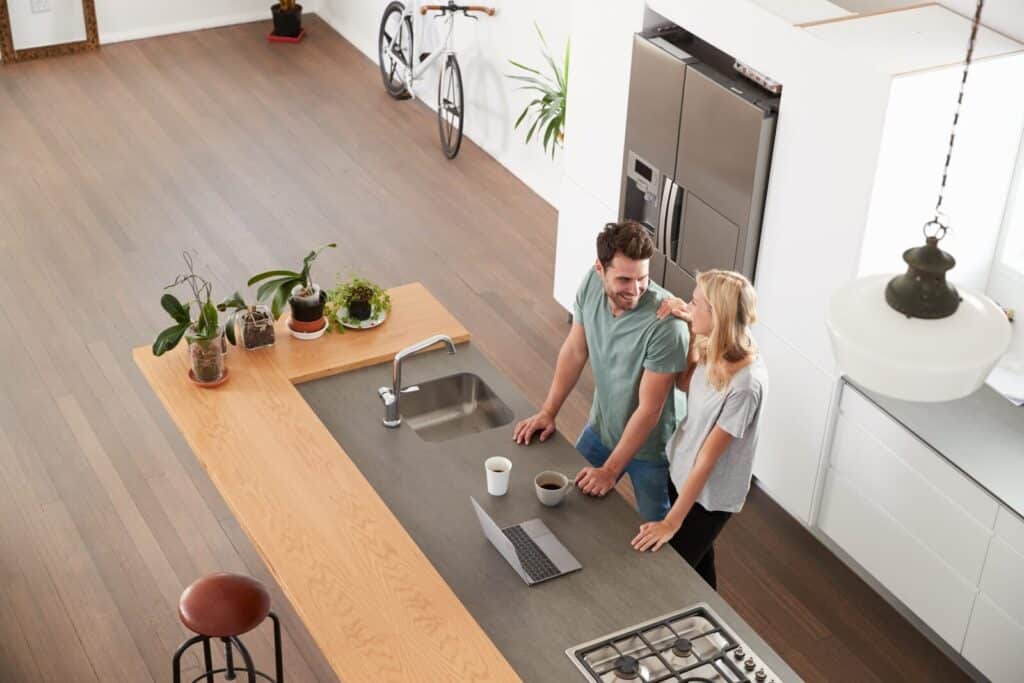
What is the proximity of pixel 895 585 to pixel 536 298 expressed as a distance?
2.79m

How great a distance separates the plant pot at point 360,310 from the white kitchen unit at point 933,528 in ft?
6.03

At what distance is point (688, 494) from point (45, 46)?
734 centimetres

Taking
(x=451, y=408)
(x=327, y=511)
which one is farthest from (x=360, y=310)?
(x=327, y=511)

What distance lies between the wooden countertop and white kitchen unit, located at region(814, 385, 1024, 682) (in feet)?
5.26

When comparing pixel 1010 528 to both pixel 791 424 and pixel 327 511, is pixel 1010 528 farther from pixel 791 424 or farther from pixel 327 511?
pixel 327 511

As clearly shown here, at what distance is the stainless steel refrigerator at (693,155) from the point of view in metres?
5.05

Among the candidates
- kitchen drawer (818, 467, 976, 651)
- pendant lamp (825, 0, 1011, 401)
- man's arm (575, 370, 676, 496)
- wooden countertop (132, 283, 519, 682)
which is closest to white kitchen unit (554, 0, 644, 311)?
wooden countertop (132, 283, 519, 682)

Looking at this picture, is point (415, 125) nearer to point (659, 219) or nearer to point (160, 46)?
point (160, 46)

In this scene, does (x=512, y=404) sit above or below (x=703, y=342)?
below

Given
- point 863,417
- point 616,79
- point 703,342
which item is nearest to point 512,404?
point 703,342

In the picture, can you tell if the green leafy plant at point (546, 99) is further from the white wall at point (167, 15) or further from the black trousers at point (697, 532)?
the white wall at point (167, 15)

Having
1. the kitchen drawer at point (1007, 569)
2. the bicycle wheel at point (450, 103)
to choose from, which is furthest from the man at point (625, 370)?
the bicycle wheel at point (450, 103)

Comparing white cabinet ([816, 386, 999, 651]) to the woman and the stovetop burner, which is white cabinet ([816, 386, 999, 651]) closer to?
the woman

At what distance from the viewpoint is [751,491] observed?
18.8 feet
